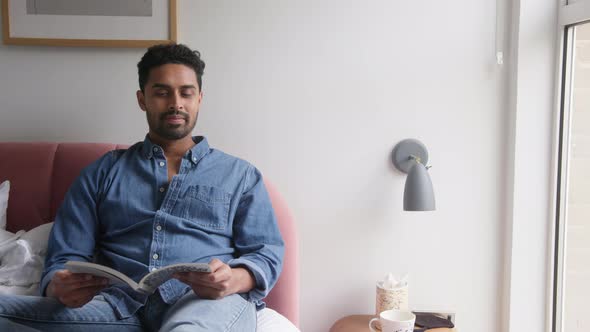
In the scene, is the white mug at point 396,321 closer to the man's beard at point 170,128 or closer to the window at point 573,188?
the window at point 573,188

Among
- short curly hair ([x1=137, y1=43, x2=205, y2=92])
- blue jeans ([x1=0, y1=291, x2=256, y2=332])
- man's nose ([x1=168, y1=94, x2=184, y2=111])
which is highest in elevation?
short curly hair ([x1=137, y1=43, x2=205, y2=92])

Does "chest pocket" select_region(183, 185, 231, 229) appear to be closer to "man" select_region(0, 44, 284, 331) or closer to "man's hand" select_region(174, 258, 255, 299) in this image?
"man" select_region(0, 44, 284, 331)

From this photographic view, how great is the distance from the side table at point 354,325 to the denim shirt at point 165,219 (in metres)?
0.43

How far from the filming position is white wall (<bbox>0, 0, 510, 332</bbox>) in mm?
1846

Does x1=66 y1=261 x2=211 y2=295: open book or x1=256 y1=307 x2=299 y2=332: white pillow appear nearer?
x1=66 y1=261 x2=211 y2=295: open book

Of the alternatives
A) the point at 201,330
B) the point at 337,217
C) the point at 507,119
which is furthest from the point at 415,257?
the point at 201,330

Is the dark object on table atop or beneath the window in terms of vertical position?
beneath

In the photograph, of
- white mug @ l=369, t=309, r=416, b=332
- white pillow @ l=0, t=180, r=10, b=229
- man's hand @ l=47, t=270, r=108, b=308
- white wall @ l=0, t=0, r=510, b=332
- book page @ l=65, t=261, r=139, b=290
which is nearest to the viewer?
book page @ l=65, t=261, r=139, b=290

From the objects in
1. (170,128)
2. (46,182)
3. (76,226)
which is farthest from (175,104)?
(46,182)

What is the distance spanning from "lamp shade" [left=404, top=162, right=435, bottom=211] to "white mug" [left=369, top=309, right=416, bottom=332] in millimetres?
338

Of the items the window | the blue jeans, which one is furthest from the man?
the window

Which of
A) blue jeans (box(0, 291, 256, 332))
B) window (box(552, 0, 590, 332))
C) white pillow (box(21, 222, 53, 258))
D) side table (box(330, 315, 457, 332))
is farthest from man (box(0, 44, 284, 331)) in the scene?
window (box(552, 0, 590, 332))

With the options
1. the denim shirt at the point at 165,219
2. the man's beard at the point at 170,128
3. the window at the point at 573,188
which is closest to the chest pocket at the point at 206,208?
the denim shirt at the point at 165,219

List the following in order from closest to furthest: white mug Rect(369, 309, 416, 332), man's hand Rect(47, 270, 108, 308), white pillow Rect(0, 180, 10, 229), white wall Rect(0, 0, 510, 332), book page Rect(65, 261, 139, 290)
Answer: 1. book page Rect(65, 261, 139, 290)
2. man's hand Rect(47, 270, 108, 308)
3. white mug Rect(369, 309, 416, 332)
4. white pillow Rect(0, 180, 10, 229)
5. white wall Rect(0, 0, 510, 332)
